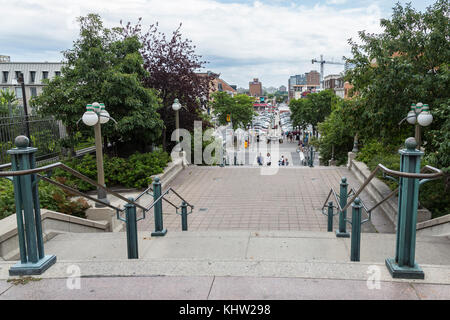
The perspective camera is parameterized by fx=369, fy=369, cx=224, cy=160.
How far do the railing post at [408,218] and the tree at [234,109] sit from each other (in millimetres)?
56725

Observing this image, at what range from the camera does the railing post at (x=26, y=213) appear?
140 inches

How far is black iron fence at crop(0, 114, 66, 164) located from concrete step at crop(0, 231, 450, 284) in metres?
7.33

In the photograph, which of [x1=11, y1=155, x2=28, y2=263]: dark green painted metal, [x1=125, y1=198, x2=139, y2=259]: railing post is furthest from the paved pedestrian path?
[x1=125, y1=198, x2=139, y2=259]: railing post

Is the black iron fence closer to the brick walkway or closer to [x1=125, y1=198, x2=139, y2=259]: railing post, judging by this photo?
the brick walkway

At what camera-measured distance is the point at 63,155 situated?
1478cm

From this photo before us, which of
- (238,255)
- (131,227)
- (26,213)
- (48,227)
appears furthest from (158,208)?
(26,213)

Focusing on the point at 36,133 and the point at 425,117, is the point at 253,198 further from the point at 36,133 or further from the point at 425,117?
the point at 36,133

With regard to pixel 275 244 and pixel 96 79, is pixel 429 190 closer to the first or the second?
pixel 275 244

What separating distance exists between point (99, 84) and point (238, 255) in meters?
9.20

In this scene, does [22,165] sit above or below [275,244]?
above

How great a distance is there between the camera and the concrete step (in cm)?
366

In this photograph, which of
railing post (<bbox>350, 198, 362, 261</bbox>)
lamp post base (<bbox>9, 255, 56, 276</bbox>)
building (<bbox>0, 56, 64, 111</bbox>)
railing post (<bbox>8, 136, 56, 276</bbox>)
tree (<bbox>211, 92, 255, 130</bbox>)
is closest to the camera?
railing post (<bbox>8, 136, 56, 276</bbox>)

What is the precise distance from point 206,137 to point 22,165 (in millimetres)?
17075
